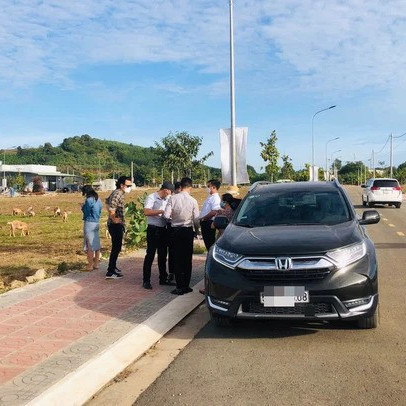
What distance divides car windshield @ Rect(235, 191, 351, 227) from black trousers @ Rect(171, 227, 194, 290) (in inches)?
41.4

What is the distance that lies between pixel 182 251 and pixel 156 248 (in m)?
0.82

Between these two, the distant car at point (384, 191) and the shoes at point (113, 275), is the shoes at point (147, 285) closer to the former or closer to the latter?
the shoes at point (113, 275)

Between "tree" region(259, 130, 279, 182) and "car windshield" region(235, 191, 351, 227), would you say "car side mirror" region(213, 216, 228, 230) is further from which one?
"tree" region(259, 130, 279, 182)

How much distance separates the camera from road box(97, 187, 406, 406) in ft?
13.1

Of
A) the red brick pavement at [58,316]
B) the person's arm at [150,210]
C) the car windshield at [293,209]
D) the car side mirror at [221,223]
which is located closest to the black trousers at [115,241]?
the red brick pavement at [58,316]

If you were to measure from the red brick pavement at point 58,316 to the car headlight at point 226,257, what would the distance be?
5.13 ft

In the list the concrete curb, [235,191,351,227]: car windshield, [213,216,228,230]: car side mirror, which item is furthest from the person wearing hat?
[235,191,351,227]: car windshield

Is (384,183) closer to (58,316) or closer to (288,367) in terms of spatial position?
(58,316)

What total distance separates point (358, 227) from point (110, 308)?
3.20 m

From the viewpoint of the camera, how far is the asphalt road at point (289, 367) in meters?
3.98

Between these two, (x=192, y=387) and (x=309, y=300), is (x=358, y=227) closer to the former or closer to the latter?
(x=309, y=300)

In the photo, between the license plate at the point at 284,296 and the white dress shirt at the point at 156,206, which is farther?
the white dress shirt at the point at 156,206

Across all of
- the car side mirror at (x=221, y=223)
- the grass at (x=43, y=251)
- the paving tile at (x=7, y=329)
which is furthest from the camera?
the grass at (x=43, y=251)

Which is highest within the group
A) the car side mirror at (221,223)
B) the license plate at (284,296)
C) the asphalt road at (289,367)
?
the car side mirror at (221,223)
